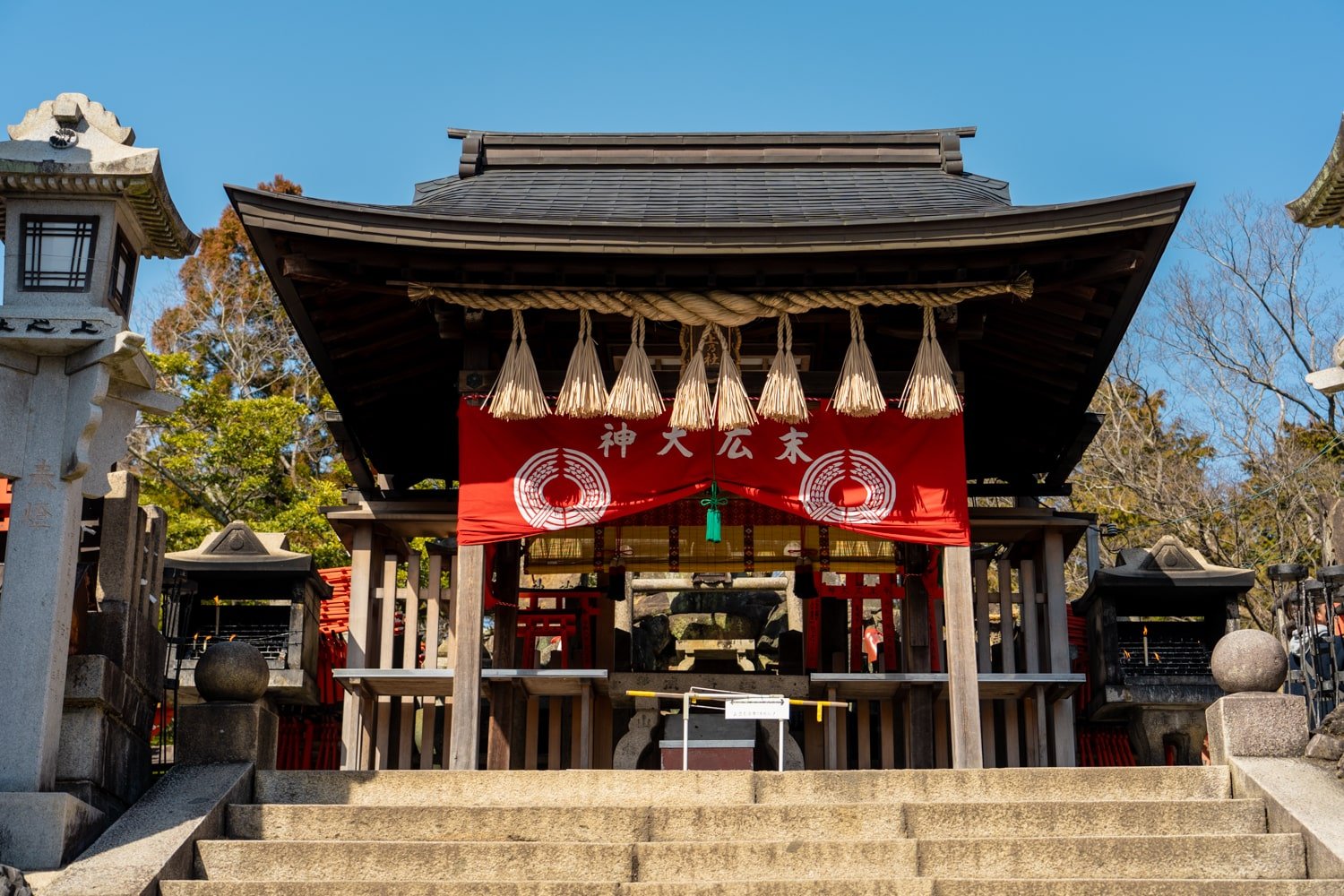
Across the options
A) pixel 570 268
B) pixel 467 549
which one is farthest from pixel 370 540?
pixel 570 268

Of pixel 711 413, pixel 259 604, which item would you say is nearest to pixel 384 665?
pixel 259 604

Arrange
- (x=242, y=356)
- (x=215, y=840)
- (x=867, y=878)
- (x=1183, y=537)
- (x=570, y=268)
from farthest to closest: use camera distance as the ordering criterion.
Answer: (x=242, y=356)
(x=1183, y=537)
(x=570, y=268)
(x=215, y=840)
(x=867, y=878)

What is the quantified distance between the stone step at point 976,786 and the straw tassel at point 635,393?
2.64m

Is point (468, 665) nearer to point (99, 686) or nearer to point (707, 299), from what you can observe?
point (99, 686)

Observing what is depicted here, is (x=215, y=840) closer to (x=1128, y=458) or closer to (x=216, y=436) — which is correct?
(x=216, y=436)

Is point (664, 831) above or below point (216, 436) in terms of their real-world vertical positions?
below

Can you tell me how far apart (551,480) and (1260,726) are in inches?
183

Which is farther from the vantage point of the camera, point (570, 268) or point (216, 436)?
point (216, 436)

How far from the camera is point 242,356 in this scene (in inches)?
1096

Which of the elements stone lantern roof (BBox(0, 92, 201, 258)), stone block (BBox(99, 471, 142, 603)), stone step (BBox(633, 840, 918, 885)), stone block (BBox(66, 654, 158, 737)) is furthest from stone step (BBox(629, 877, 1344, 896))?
stone lantern roof (BBox(0, 92, 201, 258))

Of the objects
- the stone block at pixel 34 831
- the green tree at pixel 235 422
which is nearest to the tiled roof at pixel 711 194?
the stone block at pixel 34 831

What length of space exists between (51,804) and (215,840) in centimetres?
79

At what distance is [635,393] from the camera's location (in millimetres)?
9500

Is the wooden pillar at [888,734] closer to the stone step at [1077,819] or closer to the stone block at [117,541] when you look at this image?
the stone step at [1077,819]
